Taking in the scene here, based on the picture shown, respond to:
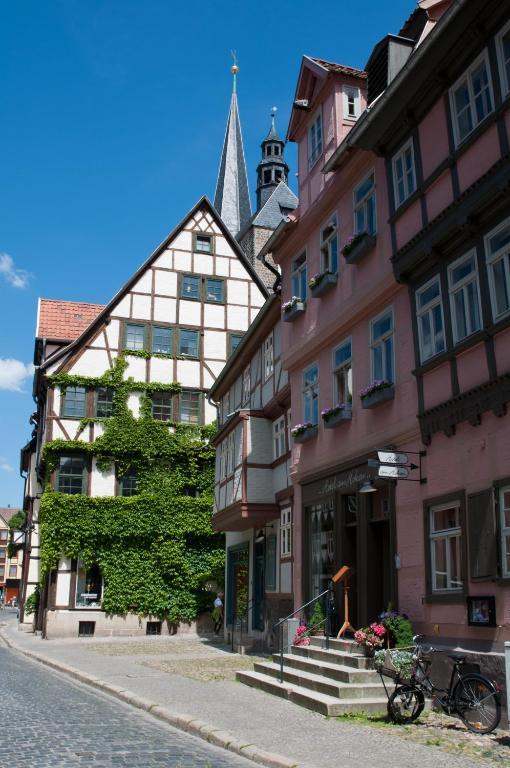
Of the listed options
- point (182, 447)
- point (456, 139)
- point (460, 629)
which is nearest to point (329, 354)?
Answer: point (456, 139)

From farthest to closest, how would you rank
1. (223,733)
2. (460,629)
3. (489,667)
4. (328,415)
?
1. (328,415)
2. (460,629)
3. (489,667)
4. (223,733)

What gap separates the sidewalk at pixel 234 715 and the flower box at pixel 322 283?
25.3 feet

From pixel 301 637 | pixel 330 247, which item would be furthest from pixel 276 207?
pixel 301 637

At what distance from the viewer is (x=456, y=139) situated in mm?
12203

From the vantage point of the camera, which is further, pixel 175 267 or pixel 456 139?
pixel 175 267

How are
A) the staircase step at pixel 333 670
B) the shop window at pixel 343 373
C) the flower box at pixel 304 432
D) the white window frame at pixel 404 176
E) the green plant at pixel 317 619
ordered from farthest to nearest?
the flower box at pixel 304 432 → the shop window at pixel 343 373 → the green plant at pixel 317 619 → the white window frame at pixel 404 176 → the staircase step at pixel 333 670

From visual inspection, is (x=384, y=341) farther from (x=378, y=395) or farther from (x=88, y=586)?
(x=88, y=586)

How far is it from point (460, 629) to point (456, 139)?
6933mm

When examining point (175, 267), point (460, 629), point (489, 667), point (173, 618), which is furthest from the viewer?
point (175, 267)

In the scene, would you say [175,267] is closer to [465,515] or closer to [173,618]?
[173,618]

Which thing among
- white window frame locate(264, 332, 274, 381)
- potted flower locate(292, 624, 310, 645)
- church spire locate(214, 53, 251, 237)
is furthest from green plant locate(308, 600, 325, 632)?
church spire locate(214, 53, 251, 237)

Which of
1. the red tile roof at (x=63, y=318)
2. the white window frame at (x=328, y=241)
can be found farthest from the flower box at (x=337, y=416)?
the red tile roof at (x=63, y=318)

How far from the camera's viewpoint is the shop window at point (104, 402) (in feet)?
110

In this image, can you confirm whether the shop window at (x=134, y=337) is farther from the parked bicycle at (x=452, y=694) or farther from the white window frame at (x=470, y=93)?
the parked bicycle at (x=452, y=694)
